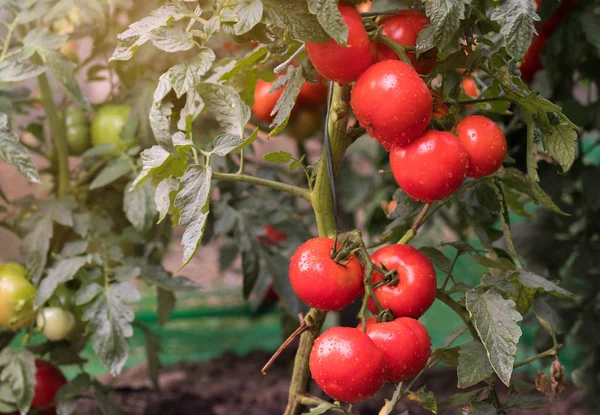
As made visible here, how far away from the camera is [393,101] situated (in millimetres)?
489

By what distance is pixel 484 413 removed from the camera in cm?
57

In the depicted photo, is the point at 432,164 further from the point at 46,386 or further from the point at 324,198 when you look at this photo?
the point at 46,386

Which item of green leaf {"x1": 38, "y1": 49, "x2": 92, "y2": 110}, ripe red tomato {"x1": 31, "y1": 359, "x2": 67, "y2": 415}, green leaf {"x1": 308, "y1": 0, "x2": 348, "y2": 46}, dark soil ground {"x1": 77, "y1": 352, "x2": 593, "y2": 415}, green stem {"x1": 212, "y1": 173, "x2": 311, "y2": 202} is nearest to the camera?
green leaf {"x1": 308, "y1": 0, "x2": 348, "y2": 46}

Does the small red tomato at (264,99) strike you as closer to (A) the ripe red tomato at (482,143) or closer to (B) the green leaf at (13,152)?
(B) the green leaf at (13,152)

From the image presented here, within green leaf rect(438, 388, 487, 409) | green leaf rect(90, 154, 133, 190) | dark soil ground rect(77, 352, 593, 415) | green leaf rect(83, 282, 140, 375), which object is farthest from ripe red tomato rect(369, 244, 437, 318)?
dark soil ground rect(77, 352, 593, 415)

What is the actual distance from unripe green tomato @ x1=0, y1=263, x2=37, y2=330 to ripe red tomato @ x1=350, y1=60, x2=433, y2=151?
592mm

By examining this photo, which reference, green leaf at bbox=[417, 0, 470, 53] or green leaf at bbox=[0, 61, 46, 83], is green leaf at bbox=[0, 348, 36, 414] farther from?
green leaf at bbox=[417, 0, 470, 53]

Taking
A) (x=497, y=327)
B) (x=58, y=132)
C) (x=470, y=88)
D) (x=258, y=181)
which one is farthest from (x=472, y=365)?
(x=58, y=132)

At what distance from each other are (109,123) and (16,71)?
200 millimetres

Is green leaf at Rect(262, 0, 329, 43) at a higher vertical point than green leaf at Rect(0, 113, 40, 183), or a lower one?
higher

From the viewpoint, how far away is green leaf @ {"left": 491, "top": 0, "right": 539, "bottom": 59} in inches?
19.6

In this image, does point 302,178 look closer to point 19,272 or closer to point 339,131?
point 19,272

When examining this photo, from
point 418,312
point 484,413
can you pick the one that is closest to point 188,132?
point 418,312

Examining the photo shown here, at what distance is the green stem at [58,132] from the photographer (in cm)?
98
